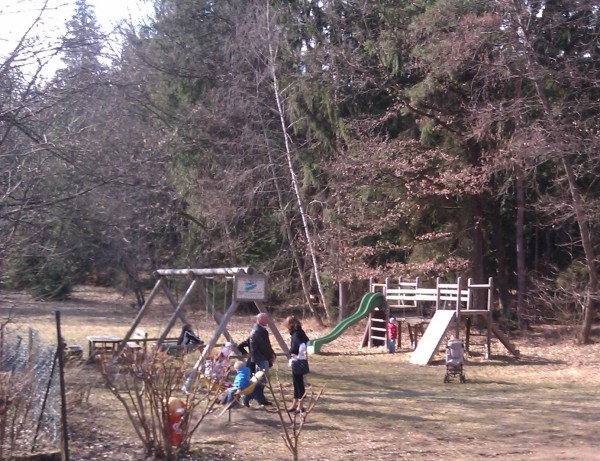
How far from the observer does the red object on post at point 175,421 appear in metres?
8.69

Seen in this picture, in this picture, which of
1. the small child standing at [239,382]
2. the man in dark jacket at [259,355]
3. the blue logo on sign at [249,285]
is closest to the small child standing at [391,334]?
the blue logo on sign at [249,285]

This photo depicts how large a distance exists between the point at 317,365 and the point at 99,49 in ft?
35.2

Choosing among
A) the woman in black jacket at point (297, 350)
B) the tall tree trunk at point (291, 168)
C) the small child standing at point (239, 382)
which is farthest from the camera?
the tall tree trunk at point (291, 168)

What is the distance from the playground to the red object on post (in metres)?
0.51

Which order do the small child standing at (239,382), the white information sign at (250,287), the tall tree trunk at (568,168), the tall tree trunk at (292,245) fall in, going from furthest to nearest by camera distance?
the tall tree trunk at (292,245) < the tall tree trunk at (568,168) < the white information sign at (250,287) < the small child standing at (239,382)

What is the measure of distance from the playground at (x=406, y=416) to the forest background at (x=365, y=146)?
6.21ft

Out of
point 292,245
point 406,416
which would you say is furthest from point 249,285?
point 292,245

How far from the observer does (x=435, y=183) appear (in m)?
24.7

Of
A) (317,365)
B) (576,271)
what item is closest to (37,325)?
(317,365)

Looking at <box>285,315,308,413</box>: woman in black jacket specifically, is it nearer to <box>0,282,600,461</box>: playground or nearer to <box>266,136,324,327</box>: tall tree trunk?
<box>0,282,600,461</box>: playground

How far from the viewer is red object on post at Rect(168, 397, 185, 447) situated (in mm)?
8688

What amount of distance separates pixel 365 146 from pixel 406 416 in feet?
45.6

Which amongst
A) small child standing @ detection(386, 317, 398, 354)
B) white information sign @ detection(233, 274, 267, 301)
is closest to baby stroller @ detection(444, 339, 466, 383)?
white information sign @ detection(233, 274, 267, 301)

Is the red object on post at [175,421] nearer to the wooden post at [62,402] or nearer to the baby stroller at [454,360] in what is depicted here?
the wooden post at [62,402]
